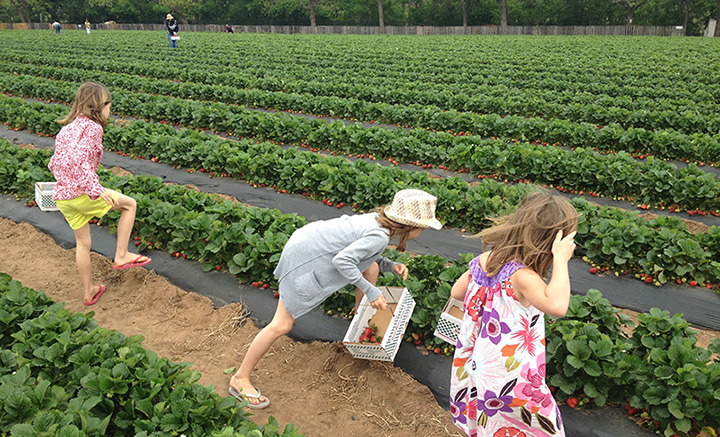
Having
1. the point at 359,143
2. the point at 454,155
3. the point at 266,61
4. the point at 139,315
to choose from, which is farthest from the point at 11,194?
the point at 266,61

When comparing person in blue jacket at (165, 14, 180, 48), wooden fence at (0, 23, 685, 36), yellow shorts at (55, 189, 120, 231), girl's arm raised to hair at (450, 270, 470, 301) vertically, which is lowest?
girl's arm raised to hair at (450, 270, 470, 301)

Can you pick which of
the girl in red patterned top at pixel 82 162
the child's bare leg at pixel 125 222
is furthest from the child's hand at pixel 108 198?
the child's bare leg at pixel 125 222

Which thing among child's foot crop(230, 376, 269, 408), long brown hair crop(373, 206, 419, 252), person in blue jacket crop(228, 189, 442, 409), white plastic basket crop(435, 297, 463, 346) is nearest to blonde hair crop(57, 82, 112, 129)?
person in blue jacket crop(228, 189, 442, 409)

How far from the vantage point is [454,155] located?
898 centimetres

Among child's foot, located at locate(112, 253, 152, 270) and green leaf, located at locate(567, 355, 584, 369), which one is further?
child's foot, located at locate(112, 253, 152, 270)

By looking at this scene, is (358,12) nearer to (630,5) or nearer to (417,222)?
(630,5)

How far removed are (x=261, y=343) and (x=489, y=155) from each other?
20.6 feet

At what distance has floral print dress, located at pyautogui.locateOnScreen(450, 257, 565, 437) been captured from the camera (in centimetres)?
234

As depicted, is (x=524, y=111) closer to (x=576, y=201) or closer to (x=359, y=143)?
(x=359, y=143)

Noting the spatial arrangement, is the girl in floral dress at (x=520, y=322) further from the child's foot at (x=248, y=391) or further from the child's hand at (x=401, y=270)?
the child's foot at (x=248, y=391)

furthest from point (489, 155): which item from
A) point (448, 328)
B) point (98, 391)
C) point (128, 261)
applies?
point (98, 391)

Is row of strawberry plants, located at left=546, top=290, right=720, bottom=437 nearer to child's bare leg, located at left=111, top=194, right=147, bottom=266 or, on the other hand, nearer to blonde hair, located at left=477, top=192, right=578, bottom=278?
blonde hair, located at left=477, top=192, right=578, bottom=278

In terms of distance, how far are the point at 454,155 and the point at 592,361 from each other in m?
6.03

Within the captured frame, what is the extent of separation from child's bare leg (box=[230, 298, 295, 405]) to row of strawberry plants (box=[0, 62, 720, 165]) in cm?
868
